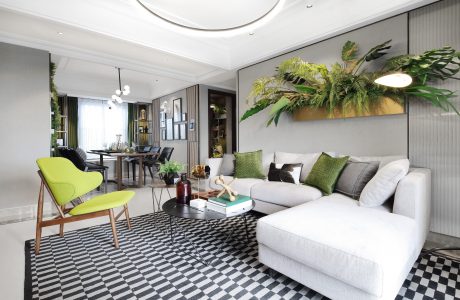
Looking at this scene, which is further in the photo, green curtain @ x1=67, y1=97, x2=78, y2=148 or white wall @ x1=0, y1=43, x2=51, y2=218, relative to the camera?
green curtain @ x1=67, y1=97, x2=78, y2=148

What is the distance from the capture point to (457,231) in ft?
7.72

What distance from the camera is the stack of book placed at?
2.08 meters

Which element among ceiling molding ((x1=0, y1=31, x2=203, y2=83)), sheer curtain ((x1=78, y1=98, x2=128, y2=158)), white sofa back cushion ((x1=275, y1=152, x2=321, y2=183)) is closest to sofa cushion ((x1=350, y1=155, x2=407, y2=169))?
white sofa back cushion ((x1=275, y1=152, x2=321, y2=183))

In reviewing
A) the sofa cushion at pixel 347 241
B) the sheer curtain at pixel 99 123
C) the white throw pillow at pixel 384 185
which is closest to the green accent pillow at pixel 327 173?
the white throw pillow at pixel 384 185

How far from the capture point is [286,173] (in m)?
3.16

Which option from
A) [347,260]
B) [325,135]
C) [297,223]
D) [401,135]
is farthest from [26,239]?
[401,135]

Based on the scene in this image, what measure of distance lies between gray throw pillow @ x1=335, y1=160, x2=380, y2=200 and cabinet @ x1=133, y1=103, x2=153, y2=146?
7.36m

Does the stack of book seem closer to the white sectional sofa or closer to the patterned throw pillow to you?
the white sectional sofa

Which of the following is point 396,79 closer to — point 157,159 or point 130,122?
point 157,159

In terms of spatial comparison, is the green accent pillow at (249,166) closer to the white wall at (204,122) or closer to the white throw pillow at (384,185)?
the white throw pillow at (384,185)

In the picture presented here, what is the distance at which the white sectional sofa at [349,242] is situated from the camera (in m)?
1.27

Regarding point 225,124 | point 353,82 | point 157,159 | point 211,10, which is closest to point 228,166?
point 353,82

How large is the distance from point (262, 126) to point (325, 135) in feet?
4.02

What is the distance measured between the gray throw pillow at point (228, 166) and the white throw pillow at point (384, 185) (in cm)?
217
